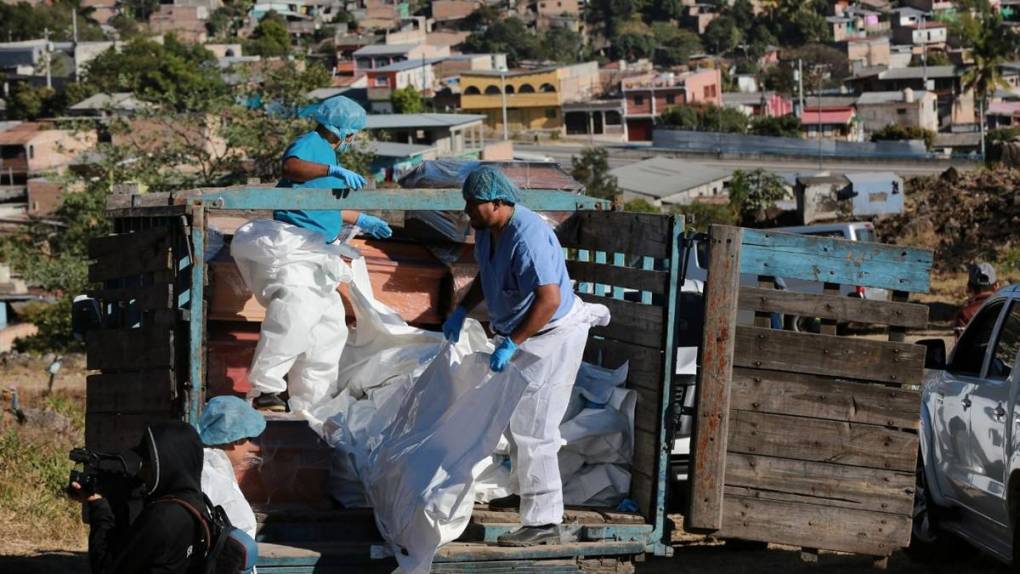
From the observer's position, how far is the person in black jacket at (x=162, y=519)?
15.8 ft

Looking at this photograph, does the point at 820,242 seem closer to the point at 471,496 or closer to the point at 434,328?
the point at 471,496

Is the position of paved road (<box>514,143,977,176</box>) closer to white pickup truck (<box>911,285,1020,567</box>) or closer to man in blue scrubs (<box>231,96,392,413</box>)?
white pickup truck (<box>911,285,1020,567</box>)

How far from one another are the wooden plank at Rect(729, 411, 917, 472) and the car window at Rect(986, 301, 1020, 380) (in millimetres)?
1276

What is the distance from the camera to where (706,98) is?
9981 centimetres

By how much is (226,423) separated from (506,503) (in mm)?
1422

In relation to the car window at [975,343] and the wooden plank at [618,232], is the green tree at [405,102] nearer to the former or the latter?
the car window at [975,343]

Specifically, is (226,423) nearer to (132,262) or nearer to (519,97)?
(132,262)

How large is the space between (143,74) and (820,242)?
268ft

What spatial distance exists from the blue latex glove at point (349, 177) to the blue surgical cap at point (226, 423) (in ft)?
4.92

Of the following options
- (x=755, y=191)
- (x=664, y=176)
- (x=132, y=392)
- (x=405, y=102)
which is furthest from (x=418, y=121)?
(x=132, y=392)

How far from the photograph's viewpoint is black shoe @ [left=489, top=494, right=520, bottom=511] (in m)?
6.72

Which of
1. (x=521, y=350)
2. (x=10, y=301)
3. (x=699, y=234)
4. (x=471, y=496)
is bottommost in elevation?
(x=10, y=301)

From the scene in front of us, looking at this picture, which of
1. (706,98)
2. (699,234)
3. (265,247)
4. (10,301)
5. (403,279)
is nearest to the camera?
(699,234)

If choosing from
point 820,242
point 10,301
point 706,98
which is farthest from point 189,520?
point 706,98
